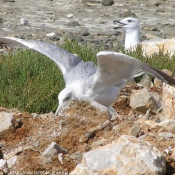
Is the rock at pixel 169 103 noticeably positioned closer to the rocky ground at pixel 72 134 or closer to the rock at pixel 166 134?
the rocky ground at pixel 72 134

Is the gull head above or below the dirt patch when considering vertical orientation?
below

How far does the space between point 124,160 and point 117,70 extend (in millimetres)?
2482

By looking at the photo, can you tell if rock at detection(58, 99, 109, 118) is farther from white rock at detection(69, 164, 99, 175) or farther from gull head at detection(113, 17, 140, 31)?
gull head at detection(113, 17, 140, 31)

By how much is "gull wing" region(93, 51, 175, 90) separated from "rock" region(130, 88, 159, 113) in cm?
52

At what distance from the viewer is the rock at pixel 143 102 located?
28.2 ft

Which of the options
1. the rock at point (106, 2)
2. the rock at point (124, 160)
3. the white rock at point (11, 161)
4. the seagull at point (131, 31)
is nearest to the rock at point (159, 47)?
the seagull at point (131, 31)

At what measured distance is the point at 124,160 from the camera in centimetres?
527

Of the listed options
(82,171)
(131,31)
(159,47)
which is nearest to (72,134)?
(82,171)

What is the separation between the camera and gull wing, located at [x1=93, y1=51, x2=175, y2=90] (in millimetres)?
7004

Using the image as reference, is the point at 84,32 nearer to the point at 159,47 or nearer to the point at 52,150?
the point at 159,47

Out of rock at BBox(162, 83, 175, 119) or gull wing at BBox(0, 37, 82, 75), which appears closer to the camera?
rock at BBox(162, 83, 175, 119)

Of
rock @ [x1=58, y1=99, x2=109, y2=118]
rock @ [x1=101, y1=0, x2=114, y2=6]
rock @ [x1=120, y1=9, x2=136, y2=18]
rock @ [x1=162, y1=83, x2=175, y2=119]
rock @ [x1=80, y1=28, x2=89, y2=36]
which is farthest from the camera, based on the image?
rock @ [x1=101, y1=0, x2=114, y2=6]

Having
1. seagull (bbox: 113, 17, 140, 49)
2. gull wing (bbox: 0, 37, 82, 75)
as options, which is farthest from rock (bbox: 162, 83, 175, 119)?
seagull (bbox: 113, 17, 140, 49)

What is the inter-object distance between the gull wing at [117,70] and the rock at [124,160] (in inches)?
66.5
